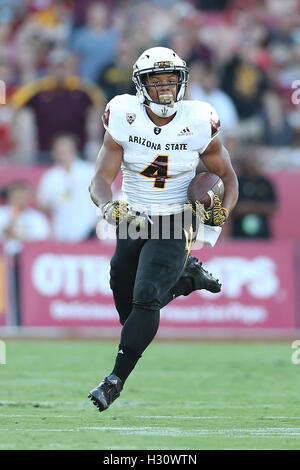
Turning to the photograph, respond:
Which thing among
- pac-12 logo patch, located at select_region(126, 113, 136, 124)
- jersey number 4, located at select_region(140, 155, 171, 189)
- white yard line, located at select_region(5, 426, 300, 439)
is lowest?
white yard line, located at select_region(5, 426, 300, 439)

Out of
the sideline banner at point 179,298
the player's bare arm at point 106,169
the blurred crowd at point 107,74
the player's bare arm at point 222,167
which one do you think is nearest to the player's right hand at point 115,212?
the player's bare arm at point 106,169

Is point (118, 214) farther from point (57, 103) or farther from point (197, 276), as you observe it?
point (57, 103)

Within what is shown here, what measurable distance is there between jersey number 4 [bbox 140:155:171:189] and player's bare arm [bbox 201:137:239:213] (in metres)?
0.27

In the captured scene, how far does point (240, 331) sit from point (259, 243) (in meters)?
0.96

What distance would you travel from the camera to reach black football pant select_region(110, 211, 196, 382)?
19.8 feet

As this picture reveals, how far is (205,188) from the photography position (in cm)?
639

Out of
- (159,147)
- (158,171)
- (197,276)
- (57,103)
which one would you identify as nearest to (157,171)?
(158,171)

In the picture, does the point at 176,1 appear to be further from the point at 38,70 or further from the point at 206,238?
the point at 206,238

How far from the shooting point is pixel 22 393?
7.32 meters

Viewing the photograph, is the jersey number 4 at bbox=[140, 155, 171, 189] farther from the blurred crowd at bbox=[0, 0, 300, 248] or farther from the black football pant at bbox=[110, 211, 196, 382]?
the blurred crowd at bbox=[0, 0, 300, 248]

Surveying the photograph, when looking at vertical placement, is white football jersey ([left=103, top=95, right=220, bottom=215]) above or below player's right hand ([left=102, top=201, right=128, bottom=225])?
above

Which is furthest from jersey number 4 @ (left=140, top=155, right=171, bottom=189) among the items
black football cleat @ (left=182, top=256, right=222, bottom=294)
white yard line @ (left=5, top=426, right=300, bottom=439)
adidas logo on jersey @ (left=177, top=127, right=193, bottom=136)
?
white yard line @ (left=5, top=426, right=300, bottom=439)

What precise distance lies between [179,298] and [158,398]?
450 centimetres

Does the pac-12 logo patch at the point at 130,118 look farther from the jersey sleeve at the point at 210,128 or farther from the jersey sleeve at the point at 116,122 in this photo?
the jersey sleeve at the point at 210,128
